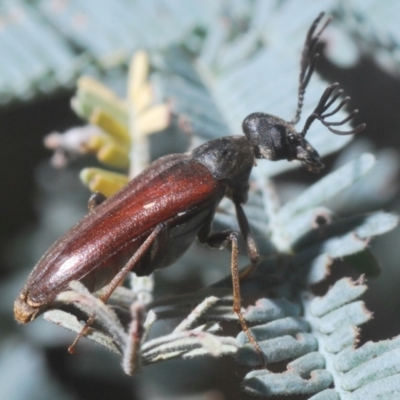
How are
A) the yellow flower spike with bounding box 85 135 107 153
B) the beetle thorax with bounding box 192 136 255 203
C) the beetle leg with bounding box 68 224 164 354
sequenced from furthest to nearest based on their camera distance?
the yellow flower spike with bounding box 85 135 107 153
the beetle thorax with bounding box 192 136 255 203
the beetle leg with bounding box 68 224 164 354

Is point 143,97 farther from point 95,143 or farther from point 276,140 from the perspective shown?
point 276,140

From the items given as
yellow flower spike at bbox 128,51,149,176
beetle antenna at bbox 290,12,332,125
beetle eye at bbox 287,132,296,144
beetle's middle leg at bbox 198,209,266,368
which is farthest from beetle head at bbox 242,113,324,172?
yellow flower spike at bbox 128,51,149,176

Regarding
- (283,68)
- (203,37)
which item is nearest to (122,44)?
(203,37)

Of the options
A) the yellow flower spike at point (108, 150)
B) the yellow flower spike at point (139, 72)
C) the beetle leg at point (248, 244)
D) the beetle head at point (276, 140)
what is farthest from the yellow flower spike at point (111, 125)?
the beetle leg at point (248, 244)

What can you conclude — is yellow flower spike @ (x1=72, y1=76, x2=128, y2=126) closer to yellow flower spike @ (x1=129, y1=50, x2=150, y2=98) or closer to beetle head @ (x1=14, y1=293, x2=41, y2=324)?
yellow flower spike @ (x1=129, y1=50, x2=150, y2=98)

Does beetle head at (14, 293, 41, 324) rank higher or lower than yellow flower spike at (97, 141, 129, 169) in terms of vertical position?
lower

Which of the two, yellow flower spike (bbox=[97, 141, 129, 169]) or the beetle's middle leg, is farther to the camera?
yellow flower spike (bbox=[97, 141, 129, 169])

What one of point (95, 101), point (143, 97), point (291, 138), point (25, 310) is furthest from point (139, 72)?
point (25, 310)
